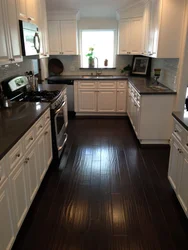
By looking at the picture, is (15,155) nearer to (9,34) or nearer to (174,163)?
(9,34)

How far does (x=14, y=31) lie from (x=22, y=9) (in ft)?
1.50

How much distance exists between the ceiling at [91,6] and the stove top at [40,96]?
6.64 ft

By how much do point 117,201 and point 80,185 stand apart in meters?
0.52

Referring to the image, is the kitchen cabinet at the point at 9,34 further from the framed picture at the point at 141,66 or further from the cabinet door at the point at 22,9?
the framed picture at the point at 141,66

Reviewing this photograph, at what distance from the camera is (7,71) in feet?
10.1

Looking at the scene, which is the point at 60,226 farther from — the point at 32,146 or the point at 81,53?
the point at 81,53

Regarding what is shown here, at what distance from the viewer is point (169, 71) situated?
151 inches

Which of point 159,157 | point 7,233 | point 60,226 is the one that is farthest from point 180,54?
point 7,233

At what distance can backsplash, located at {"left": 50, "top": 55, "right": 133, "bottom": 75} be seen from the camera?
5.69 metres

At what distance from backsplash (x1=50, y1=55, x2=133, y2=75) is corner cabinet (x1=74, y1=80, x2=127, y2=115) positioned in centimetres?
74

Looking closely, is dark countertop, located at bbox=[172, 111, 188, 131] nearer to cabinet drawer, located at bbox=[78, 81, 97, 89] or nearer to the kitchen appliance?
the kitchen appliance

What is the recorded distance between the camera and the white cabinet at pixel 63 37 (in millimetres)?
5073

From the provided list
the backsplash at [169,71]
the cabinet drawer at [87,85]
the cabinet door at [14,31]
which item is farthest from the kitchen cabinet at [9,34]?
the cabinet drawer at [87,85]

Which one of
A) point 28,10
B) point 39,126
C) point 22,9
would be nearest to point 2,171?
point 39,126
